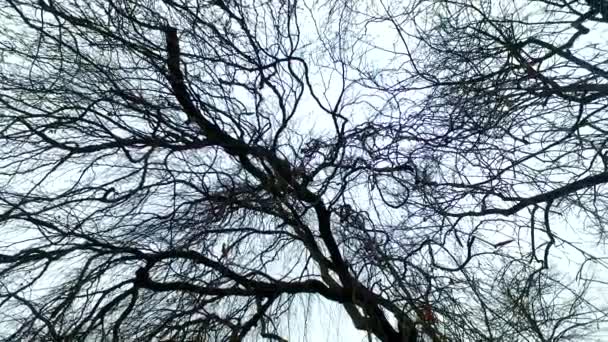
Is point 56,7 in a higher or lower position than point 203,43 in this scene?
lower

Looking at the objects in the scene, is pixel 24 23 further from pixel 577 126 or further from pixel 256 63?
pixel 577 126

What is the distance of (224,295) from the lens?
133 inches

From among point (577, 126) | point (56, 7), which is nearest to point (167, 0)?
point (56, 7)

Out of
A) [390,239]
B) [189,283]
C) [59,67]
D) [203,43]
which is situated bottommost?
[189,283]

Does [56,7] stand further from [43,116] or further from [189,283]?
[189,283]

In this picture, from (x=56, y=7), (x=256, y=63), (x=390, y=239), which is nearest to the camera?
(x=56, y=7)

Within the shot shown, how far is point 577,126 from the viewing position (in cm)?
310

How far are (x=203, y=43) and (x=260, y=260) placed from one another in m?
1.62

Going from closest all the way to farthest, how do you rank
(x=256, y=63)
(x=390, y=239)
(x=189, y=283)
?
(x=189, y=283) → (x=390, y=239) → (x=256, y=63)

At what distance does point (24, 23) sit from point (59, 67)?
0.32 meters

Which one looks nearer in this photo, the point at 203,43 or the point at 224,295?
the point at 224,295

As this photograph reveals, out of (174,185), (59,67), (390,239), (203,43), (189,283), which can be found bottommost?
(189,283)

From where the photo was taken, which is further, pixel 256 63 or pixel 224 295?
pixel 256 63

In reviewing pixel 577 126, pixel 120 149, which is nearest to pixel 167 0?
pixel 120 149
